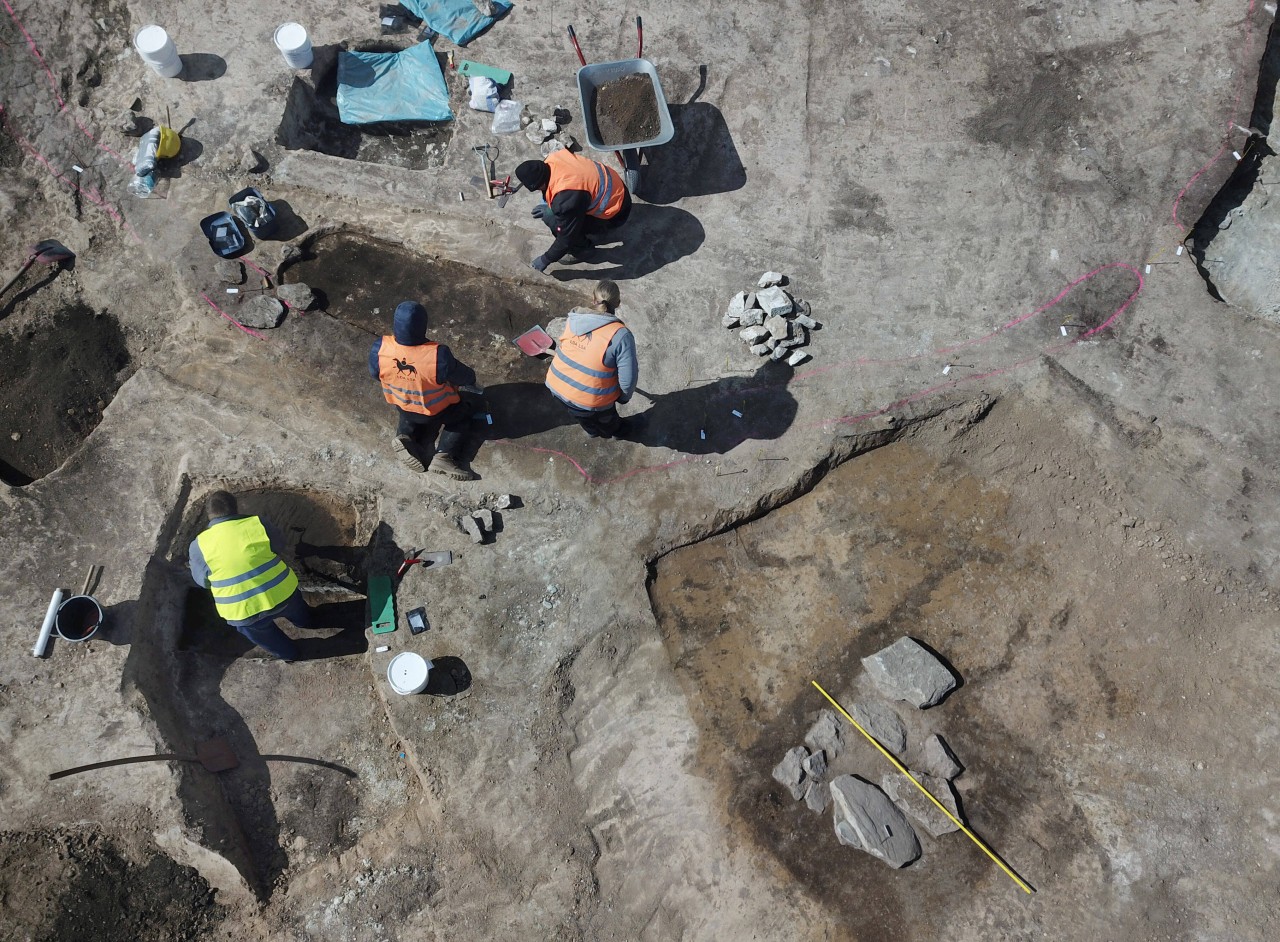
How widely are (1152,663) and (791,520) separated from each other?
2.99 metres

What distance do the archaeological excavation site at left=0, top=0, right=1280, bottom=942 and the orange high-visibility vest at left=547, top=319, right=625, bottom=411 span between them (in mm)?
45

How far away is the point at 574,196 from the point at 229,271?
137 inches

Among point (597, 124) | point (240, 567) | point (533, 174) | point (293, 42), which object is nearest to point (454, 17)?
point (293, 42)

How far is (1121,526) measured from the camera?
640 centimetres

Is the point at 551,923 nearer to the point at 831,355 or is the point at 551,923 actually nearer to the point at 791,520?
the point at 791,520

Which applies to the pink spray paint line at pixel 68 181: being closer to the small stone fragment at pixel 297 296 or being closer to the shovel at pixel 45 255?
the shovel at pixel 45 255

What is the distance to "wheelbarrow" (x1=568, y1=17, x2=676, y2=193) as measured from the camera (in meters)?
7.28

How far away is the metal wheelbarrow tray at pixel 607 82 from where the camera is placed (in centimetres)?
726

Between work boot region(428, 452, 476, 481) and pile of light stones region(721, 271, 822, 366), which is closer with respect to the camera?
work boot region(428, 452, 476, 481)

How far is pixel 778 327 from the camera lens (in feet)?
22.8

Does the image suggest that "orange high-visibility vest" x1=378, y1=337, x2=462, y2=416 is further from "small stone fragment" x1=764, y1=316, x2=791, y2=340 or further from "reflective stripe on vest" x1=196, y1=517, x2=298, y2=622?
"small stone fragment" x1=764, y1=316, x2=791, y2=340

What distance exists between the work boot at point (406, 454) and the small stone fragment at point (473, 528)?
66 centimetres

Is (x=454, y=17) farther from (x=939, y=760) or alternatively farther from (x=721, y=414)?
(x=939, y=760)

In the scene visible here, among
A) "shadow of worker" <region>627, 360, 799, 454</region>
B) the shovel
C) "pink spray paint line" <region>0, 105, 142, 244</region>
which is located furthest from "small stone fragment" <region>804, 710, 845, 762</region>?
the shovel
